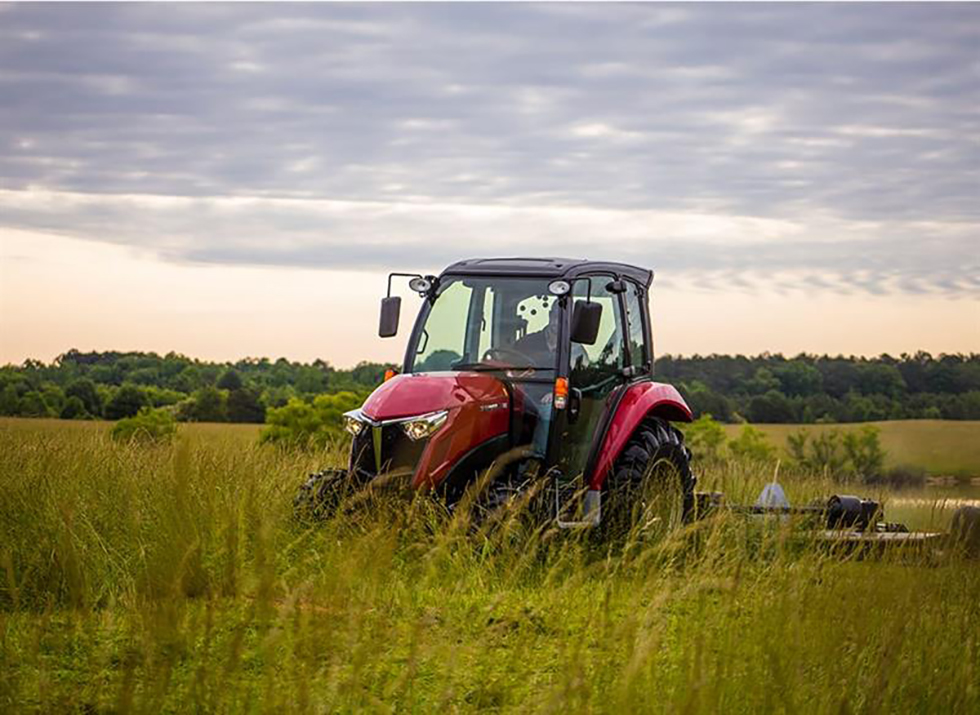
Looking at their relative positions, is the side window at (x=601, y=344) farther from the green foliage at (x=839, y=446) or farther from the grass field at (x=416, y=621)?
the green foliage at (x=839, y=446)

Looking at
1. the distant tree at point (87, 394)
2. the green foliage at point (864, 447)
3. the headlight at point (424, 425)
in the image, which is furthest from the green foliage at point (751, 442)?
the headlight at point (424, 425)

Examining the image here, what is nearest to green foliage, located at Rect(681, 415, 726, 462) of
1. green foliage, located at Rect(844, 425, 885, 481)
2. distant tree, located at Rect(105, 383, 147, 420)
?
green foliage, located at Rect(844, 425, 885, 481)

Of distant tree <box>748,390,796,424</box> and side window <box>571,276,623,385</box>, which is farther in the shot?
distant tree <box>748,390,796,424</box>

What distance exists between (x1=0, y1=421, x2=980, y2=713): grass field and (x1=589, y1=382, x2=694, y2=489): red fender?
68cm

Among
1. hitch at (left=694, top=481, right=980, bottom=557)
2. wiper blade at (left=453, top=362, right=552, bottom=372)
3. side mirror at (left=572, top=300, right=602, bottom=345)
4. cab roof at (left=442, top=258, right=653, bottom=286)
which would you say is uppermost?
cab roof at (left=442, top=258, right=653, bottom=286)

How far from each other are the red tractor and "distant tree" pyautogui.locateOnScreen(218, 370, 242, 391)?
1998 inches

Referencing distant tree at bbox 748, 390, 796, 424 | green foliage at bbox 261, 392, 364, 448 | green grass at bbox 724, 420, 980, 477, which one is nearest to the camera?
green grass at bbox 724, 420, 980, 477

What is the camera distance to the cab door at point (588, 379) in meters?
10.6

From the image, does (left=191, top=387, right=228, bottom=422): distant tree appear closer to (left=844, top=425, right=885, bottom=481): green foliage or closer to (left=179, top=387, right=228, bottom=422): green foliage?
(left=179, top=387, right=228, bottom=422): green foliage

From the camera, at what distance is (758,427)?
70688mm

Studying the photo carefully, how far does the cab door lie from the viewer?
417 inches

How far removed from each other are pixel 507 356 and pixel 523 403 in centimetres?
49

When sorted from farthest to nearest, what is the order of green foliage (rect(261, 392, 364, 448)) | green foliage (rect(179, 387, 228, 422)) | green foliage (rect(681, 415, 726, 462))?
green foliage (rect(681, 415, 726, 462)) → green foliage (rect(261, 392, 364, 448)) → green foliage (rect(179, 387, 228, 422))

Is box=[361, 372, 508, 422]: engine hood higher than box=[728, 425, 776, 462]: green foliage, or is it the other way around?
box=[361, 372, 508, 422]: engine hood
